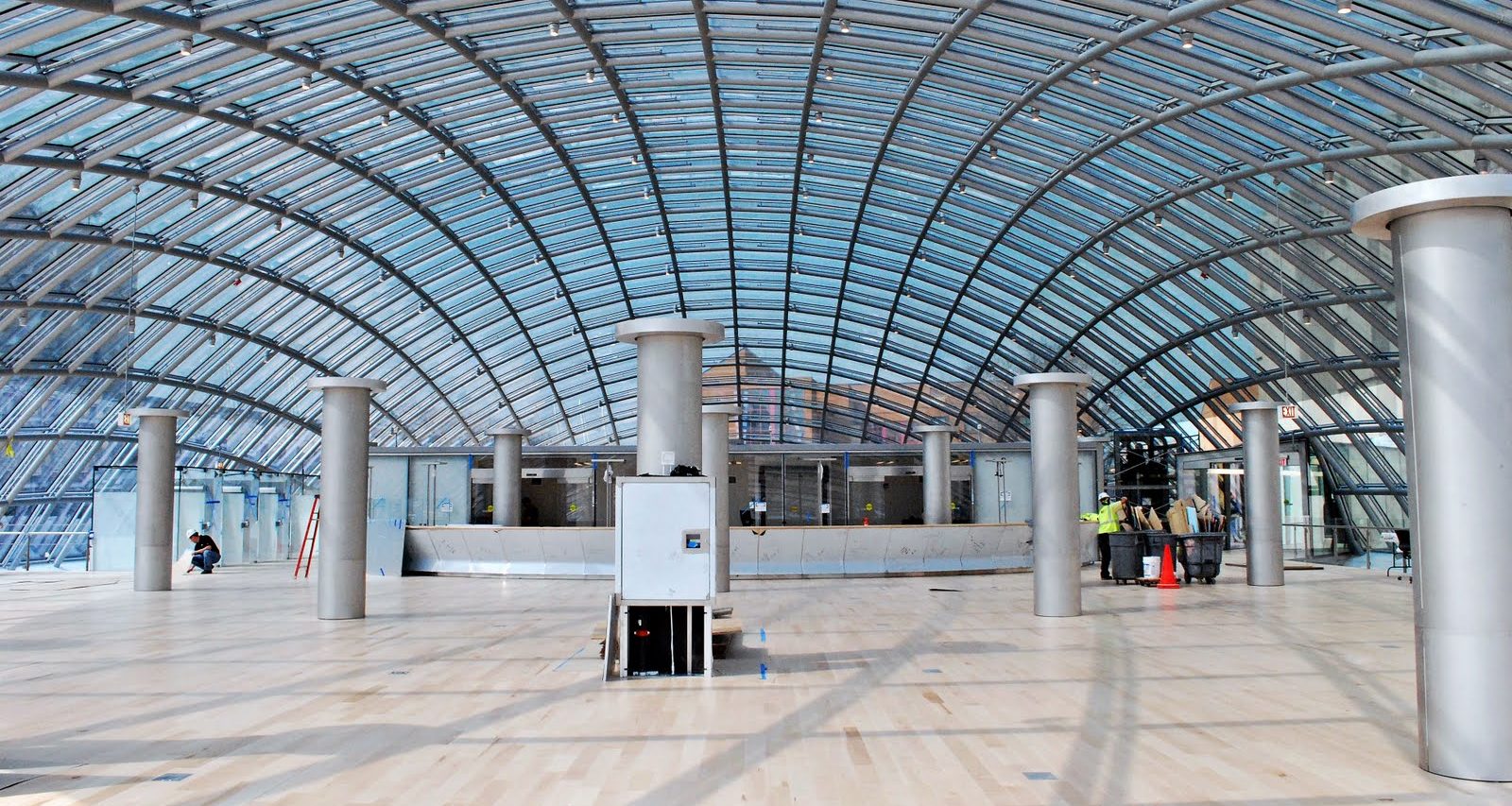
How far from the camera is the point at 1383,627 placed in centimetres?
1505

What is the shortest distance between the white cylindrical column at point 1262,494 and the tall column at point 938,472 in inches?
397

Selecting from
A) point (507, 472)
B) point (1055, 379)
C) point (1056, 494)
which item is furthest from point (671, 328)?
point (507, 472)

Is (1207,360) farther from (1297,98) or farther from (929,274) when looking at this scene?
(1297,98)

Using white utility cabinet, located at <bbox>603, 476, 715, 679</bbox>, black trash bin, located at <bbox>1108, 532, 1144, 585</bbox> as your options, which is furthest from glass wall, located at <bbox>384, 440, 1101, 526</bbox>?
white utility cabinet, located at <bbox>603, 476, 715, 679</bbox>

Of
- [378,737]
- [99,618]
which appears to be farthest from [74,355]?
[378,737]

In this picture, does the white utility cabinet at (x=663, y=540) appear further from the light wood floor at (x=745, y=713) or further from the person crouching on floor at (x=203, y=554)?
the person crouching on floor at (x=203, y=554)

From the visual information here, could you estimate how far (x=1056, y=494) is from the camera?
17.0 metres

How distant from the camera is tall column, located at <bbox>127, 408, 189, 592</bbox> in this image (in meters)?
24.2

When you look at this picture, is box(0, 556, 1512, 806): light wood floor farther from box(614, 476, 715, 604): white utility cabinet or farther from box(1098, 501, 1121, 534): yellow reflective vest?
box(1098, 501, 1121, 534): yellow reflective vest

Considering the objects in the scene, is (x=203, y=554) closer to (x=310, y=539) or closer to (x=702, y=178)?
(x=310, y=539)

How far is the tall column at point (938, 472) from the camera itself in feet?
109

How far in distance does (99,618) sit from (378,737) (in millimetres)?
11906

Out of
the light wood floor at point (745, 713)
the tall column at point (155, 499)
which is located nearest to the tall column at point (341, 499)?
the light wood floor at point (745, 713)

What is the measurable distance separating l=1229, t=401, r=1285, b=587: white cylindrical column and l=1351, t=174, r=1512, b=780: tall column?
17073 millimetres
